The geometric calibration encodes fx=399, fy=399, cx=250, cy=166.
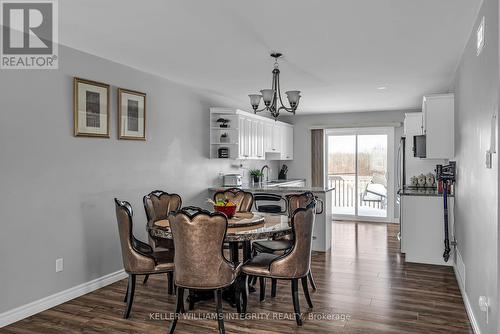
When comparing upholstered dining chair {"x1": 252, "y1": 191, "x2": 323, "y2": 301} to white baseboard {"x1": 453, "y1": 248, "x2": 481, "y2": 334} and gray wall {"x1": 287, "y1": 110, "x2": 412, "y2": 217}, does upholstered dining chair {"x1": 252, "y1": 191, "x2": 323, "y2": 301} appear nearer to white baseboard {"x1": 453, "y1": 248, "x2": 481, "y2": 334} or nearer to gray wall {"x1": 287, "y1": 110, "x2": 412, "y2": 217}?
white baseboard {"x1": 453, "y1": 248, "x2": 481, "y2": 334}

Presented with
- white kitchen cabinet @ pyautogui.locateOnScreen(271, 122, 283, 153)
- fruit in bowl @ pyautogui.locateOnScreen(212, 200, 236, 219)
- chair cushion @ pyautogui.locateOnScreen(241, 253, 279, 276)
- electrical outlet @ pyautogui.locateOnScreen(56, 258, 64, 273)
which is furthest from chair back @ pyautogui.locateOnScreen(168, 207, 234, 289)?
white kitchen cabinet @ pyautogui.locateOnScreen(271, 122, 283, 153)

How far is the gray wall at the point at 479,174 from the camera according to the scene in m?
2.38

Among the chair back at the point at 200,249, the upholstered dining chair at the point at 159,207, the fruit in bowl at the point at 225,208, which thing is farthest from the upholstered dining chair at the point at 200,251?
the upholstered dining chair at the point at 159,207

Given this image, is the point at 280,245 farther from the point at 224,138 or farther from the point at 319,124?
the point at 319,124

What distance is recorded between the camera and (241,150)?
266 inches

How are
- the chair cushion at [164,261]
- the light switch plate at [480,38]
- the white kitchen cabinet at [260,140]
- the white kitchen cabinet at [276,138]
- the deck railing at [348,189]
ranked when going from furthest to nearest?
1. the deck railing at [348,189]
2. the white kitchen cabinet at [276,138]
3. the white kitchen cabinet at [260,140]
4. the chair cushion at [164,261]
5. the light switch plate at [480,38]

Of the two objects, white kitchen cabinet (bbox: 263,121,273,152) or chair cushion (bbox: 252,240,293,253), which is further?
white kitchen cabinet (bbox: 263,121,273,152)

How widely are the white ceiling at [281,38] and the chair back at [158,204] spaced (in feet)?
5.02

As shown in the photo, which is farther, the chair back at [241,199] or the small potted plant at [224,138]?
the small potted plant at [224,138]

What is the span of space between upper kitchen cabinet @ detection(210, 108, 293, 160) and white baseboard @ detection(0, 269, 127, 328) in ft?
8.69

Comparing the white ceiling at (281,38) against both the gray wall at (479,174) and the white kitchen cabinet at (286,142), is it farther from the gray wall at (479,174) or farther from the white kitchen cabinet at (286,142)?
the white kitchen cabinet at (286,142)

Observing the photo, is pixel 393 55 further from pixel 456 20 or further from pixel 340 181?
pixel 340 181

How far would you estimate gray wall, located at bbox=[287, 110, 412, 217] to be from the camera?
873 cm

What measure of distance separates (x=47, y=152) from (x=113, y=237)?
1.28 meters
